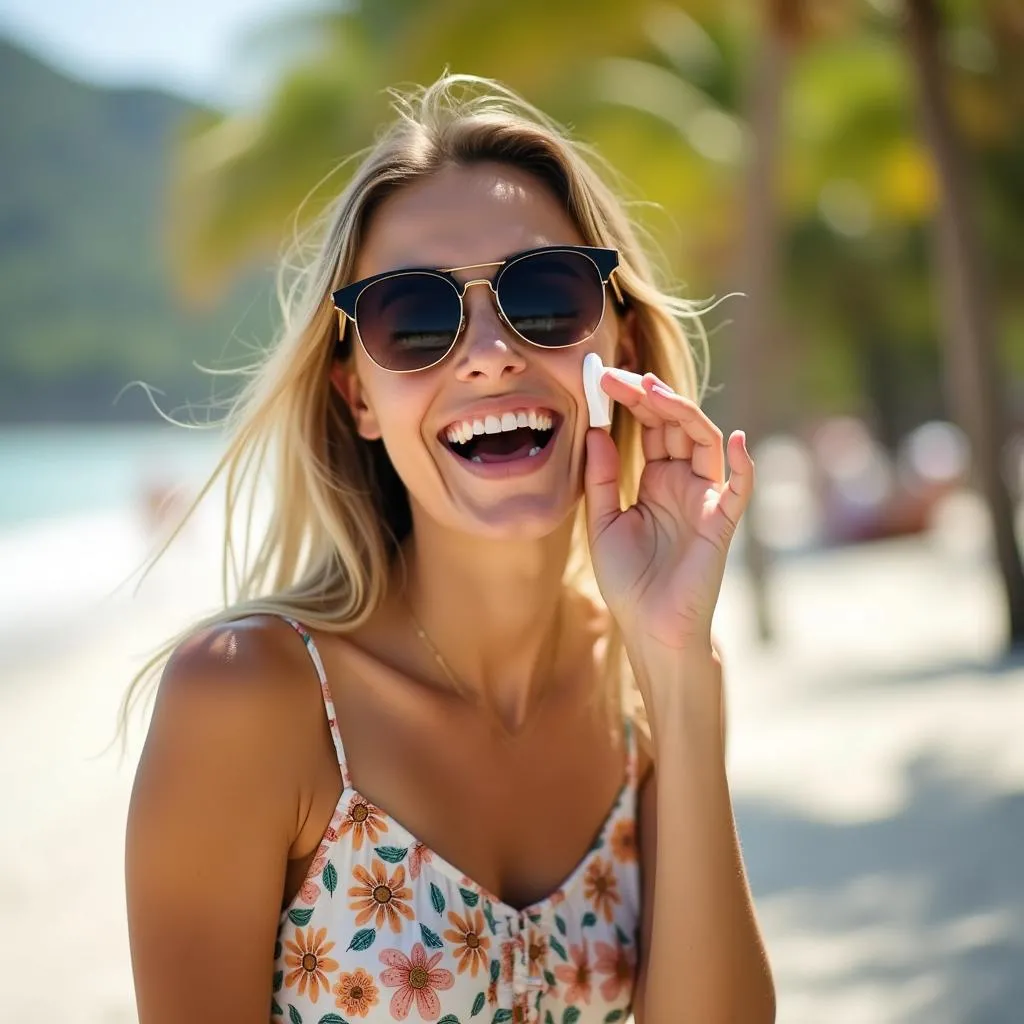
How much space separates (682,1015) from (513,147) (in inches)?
62.2

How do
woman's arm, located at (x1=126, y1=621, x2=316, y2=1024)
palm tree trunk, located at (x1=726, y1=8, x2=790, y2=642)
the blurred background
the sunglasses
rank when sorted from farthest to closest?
palm tree trunk, located at (x1=726, y1=8, x2=790, y2=642)
the blurred background
the sunglasses
woman's arm, located at (x1=126, y1=621, x2=316, y2=1024)

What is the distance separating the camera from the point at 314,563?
250 centimetres

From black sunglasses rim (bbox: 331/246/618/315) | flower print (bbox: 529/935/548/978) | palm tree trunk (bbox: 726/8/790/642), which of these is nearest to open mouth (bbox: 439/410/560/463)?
black sunglasses rim (bbox: 331/246/618/315)

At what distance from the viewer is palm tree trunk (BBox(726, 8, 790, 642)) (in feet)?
30.0

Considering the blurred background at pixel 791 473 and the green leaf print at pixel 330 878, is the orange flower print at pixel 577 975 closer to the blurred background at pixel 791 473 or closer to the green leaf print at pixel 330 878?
the green leaf print at pixel 330 878

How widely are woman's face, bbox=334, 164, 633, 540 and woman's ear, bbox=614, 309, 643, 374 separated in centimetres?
19

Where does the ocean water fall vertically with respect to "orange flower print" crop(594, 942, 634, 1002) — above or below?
above

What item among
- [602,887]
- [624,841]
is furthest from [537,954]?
[624,841]

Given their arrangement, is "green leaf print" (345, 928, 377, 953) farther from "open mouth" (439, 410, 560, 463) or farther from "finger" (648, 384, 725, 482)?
"finger" (648, 384, 725, 482)

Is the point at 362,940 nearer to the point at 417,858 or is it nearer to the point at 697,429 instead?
the point at 417,858

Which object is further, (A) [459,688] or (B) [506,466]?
(A) [459,688]

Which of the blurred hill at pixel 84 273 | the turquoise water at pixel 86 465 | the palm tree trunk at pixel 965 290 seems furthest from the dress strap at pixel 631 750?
the blurred hill at pixel 84 273

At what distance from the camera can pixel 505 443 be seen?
2262mm

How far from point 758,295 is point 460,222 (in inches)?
295
